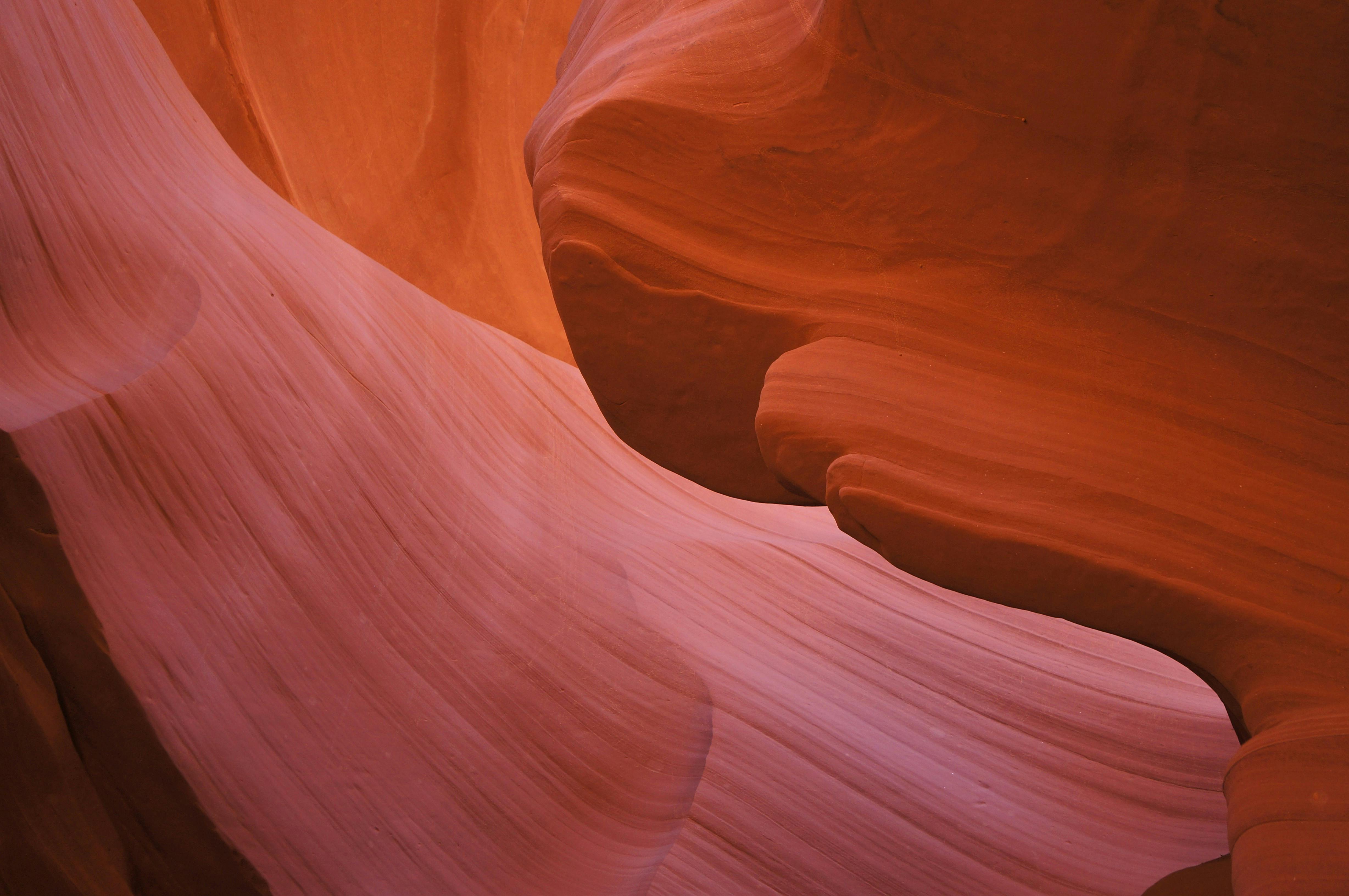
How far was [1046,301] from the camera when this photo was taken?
0.85 meters

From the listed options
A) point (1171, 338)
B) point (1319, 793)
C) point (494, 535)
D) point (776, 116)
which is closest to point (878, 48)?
point (776, 116)

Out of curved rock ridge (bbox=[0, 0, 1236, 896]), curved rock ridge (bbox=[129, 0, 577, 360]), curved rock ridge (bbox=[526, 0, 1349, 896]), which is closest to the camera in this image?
curved rock ridge (bbox=[526, 0, 1349, 896])

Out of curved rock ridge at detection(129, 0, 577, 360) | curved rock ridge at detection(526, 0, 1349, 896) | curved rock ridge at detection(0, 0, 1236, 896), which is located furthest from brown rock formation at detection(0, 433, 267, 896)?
curved rock ridge at detection(129, 0, 577, 360)

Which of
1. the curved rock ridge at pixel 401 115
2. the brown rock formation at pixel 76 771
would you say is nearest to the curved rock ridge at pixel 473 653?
the brown rock formation at pixel 76 771

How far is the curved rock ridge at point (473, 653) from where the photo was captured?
1.28 meters

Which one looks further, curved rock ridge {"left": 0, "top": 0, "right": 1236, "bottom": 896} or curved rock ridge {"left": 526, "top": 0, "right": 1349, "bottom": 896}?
curved rock ridge {"left": 0, "top": 0, "right": 1236, "bottom": 896}

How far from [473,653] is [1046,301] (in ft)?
3.43

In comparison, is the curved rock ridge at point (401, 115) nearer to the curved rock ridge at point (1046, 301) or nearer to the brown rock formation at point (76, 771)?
the brown rock formation at point (76, 771)

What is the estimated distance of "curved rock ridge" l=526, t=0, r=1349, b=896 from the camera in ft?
2.28

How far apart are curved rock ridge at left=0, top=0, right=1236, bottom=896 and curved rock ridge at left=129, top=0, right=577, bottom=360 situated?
1.86 ft

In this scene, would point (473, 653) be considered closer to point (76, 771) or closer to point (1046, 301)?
point (76, 771)

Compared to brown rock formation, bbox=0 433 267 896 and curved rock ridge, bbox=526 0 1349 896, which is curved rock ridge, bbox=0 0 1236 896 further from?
curved rock ridge, bbox=526 0 1349 896

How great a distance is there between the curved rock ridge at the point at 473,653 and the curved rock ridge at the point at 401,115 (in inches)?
22.3

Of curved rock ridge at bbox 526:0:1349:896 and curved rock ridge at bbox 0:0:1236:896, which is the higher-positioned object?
curved rock ridge at bbox 526:0:1349:896
